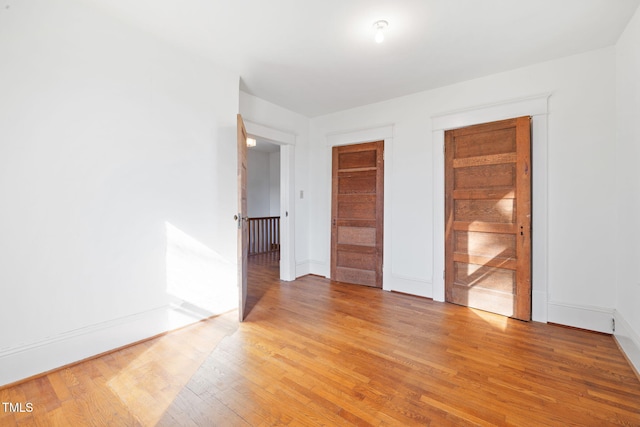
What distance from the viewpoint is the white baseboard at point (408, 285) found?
3.62 metres

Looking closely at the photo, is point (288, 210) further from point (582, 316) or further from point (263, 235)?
point (582, 316)

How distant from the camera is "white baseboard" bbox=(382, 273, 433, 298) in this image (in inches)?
143

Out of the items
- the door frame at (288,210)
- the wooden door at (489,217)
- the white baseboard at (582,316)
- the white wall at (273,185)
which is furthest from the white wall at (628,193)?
the white wall at (273,185)

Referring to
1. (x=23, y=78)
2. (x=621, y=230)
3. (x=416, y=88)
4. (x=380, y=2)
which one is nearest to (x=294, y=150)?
(x=416, y=88)

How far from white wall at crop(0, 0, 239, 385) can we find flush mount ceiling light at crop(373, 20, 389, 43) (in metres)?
1.71

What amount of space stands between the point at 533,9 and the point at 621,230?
2.00 m

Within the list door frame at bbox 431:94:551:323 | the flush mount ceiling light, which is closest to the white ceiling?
the flush mount ceiling light

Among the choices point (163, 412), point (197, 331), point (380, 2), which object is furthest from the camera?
point (197, 331)

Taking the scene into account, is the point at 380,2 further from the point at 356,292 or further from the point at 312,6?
the point at 356,292

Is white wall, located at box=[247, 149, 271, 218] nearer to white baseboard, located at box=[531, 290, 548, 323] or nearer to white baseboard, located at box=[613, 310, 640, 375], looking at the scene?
white baseboard, located at box=[531, 290, 548, 323]

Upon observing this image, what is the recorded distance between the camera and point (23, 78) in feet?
6.21

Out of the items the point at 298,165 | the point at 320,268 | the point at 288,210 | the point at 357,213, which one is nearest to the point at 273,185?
the point at 298,165

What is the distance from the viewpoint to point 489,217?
3.15 m

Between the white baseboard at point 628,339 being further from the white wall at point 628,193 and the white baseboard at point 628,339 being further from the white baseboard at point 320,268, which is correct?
the white baseboard at point 320,268
